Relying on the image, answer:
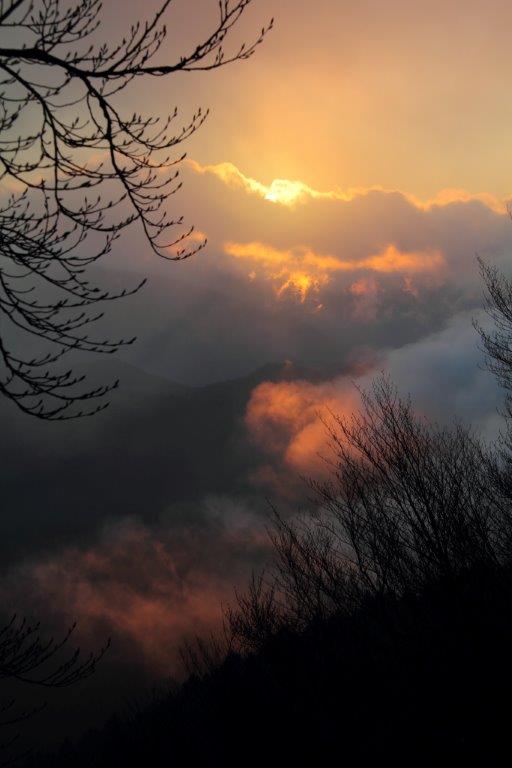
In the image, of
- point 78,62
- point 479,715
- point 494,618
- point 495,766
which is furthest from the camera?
point 494,618

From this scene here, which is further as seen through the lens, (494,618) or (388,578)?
(388,578)

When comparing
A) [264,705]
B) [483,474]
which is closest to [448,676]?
[483,474]

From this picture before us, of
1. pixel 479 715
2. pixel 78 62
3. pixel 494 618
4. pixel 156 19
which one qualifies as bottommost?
pixel 479 715

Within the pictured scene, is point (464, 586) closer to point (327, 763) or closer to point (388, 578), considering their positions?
point (388, 578)

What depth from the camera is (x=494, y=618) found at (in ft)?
27.9

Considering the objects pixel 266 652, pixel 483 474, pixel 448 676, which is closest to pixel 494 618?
pixel 448 676

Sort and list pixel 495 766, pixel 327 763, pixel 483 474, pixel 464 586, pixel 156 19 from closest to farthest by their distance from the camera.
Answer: pixel 156 19
pixel 495 766
pixel 464 586
pixel 327 763
pixel 483 474

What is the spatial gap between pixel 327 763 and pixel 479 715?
6310 mm

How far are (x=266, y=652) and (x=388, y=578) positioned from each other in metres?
8.87

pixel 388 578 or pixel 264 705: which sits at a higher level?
pixel 388 578

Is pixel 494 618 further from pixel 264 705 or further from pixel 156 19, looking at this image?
pixel 264 705

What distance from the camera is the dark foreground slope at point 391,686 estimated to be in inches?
299

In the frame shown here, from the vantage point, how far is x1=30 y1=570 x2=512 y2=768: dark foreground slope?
24.9 ft

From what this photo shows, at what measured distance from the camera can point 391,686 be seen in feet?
33.8
